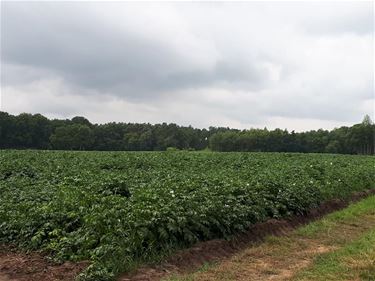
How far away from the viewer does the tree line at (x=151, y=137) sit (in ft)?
266

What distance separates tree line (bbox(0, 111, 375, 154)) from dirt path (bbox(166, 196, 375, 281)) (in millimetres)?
76225

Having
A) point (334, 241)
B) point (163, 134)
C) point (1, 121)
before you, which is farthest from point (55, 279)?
point (163, 134)

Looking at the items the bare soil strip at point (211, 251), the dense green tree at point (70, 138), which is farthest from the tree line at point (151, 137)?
the bare soil strip at point (211, 251)

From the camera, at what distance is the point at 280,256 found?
23.8 feet

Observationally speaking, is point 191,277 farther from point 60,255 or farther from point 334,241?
point 334,241

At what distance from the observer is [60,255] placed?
593cm

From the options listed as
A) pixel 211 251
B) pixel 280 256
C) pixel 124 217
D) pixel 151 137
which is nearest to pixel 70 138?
pixel 151 137

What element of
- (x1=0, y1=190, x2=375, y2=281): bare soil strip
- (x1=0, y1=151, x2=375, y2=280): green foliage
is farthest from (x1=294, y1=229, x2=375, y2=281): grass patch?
(x1=0, y1=151, x2=375, y2=280): green foliage

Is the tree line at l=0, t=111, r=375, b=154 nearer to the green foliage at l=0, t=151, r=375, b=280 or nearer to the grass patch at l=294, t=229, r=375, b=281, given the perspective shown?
the green foliage at l=0, t=151, r=375, b=280

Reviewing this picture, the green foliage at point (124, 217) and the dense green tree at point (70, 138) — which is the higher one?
the dense green tree at point (70, 138)

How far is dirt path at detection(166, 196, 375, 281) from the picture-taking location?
6008 mm

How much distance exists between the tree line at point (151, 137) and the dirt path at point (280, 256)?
76225 mm

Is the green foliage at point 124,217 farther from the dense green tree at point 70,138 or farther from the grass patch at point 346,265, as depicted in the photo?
the dense green tree at point 70,138

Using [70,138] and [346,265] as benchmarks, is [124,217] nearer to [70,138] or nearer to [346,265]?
[346,265]
